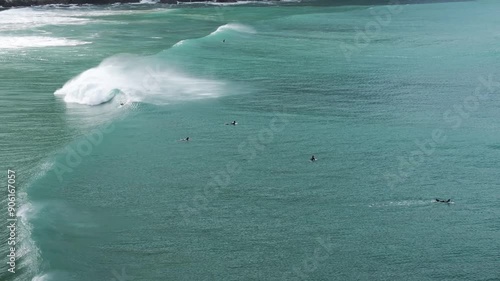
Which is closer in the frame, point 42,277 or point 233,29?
point 42,277

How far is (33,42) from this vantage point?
8244 centimetres

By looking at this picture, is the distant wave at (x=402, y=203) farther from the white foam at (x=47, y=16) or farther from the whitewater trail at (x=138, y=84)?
the white foam at (x=47, y=16)

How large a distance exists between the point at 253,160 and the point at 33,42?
50019mm

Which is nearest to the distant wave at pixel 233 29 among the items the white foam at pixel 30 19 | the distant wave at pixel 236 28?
the distant wave at pixel 236 28

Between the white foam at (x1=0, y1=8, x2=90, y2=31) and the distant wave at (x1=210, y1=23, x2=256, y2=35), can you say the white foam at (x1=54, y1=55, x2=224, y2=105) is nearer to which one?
the distant wave at (x1=210, y1=23, x2=256, y2=35)

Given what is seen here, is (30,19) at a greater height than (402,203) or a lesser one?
lesser

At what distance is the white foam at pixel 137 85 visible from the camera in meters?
55.4

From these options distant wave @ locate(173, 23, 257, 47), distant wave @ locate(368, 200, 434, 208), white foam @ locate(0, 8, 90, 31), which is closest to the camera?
distant wave @ locate(368, 200, 434, 208)

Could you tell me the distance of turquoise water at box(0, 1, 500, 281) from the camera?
29.8 metres

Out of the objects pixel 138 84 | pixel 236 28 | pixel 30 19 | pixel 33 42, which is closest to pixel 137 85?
pixel 138 84

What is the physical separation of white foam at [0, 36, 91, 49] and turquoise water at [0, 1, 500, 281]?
177 centimetres

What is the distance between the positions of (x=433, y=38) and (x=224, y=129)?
148ft

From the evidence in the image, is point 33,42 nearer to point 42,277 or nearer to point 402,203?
point 402,203

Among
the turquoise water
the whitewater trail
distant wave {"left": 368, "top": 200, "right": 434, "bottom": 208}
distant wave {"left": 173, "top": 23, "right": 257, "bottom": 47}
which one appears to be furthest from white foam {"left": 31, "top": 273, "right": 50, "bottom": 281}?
distant wave {"left": 173, "top": 23, "right": 257, "bottom": 47}
